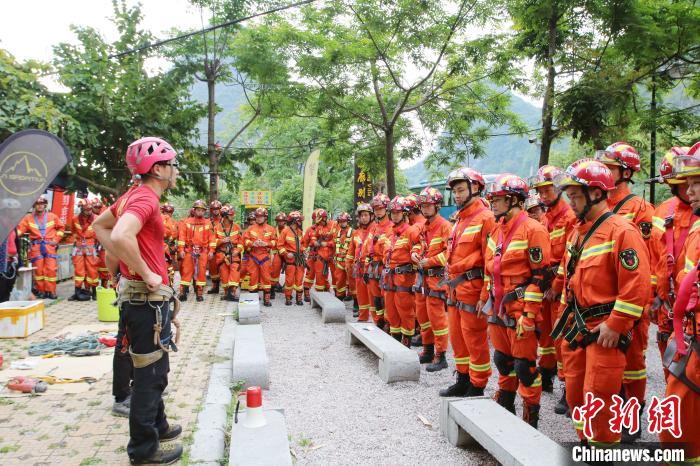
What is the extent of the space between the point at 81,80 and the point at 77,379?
11290 mm

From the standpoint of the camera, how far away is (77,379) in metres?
5.83

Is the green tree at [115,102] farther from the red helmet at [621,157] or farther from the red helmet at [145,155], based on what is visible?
the red helmet at [621,157]

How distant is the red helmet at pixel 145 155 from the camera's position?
3.63 meters

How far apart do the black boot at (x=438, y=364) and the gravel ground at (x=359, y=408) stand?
74 millimetres

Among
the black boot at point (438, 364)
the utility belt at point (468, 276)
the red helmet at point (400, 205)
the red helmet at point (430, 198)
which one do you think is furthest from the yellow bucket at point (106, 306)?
the utility belt at point (468, 276)

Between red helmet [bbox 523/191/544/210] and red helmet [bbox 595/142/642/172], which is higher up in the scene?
red helmet [bbox 595/142/642/172]

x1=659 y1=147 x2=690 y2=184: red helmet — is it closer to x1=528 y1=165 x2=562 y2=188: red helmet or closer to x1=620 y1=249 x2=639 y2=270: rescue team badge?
x1=528 y1=165 x2=562 y2=188: red helmet

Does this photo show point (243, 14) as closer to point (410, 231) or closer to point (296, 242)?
point (296, 242)

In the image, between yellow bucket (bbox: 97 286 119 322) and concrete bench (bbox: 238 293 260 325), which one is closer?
concrete bench (bbox: 238 293 260 325)

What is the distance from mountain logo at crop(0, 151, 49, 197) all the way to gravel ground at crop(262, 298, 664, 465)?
3968 millimetres

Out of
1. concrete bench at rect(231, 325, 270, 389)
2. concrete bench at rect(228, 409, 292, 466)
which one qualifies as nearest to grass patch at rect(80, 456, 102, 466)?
concrete bench at rect(228, 409, 292, 466)

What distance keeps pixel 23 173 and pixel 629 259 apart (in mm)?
6806

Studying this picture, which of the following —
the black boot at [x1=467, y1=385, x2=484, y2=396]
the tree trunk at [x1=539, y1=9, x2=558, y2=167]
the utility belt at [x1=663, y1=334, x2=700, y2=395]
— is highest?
the tree trunk at [x1=539, y1=9, x2=558, y2=167]

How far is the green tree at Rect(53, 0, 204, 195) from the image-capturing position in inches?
556
